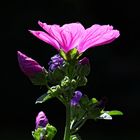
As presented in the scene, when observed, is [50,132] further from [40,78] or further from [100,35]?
[100,35]

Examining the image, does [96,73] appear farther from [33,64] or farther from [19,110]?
[33,64]

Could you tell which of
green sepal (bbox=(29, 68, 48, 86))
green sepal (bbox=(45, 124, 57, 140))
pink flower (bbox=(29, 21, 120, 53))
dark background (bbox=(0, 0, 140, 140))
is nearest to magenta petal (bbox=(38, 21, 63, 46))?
pink flower (bbox=(29, 21, 120, 53))

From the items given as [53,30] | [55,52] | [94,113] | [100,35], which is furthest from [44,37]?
[55,52]

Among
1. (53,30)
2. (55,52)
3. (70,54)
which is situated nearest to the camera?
(53,30)

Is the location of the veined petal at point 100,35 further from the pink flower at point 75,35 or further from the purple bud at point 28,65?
the purple bud at point 28,65

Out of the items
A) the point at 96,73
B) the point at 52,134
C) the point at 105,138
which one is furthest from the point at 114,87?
the point at 52,134
